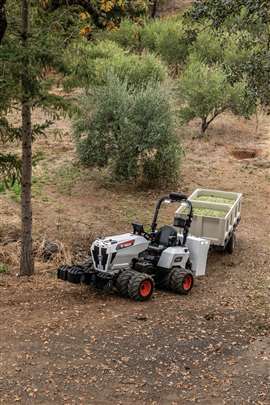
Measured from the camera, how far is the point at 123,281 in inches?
427

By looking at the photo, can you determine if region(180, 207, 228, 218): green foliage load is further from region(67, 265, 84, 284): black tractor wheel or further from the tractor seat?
region(67, 265, 84, 284): black tractor wheel

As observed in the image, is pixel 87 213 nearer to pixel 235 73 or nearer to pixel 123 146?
pixel 123 146

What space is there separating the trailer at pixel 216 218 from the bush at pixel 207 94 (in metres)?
9.62

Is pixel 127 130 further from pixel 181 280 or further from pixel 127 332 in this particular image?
pixel 127 332

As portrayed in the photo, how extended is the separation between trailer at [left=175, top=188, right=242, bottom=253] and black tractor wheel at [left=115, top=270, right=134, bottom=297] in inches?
133

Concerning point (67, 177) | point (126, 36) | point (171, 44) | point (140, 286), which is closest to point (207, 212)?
point (140, 286)

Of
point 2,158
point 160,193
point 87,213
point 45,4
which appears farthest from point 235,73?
point 160,193

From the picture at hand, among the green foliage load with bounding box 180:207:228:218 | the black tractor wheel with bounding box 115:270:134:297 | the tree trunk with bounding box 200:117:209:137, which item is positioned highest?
the black tractor wheel with bounding box 115:270:134:297

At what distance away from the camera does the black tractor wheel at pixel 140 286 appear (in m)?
10.7

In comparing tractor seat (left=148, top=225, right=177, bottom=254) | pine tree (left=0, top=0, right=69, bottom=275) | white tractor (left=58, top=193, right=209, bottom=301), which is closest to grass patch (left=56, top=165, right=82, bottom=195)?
pine tree (left=0, top=0, right=69, bottom=275)

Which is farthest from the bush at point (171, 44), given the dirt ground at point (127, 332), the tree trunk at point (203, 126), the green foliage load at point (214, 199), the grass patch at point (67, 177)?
the green foliage load at point (214, 199)

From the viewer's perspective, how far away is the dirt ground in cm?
789

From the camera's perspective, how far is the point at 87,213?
58.5 feet

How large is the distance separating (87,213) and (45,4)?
7788mm
